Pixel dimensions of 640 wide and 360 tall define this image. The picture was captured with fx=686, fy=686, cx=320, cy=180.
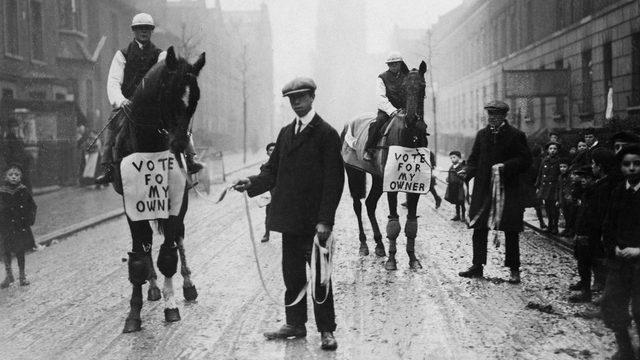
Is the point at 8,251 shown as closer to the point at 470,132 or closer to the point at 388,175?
the point at 388,175

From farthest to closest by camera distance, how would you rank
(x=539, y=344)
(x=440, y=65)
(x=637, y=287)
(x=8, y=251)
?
(x=440, y=65) → (x=8, y=251) → (x=539, y=344) → (x=637, y=287)

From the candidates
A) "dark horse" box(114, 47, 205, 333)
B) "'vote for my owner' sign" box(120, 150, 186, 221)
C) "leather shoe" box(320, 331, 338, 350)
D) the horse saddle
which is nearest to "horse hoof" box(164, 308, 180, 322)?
"dark horse" box(114, 47, 205, 333)

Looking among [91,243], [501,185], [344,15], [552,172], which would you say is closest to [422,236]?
[552,172]

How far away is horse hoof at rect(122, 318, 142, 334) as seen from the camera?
19.6 ft

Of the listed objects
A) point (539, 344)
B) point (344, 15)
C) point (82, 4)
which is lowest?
point (539, 344)

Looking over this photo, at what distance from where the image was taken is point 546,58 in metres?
30.7

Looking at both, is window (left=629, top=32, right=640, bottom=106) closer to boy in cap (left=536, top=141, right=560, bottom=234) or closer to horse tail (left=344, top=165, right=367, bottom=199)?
boy in cap (left=536, top=141, right=560, bottom=234)

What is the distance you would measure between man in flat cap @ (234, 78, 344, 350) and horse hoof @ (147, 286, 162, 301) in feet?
6.90

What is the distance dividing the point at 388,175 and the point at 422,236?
2975 mm

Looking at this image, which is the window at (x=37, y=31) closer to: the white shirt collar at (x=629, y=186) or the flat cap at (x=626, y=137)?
the flat cap at (x=626, y=137)

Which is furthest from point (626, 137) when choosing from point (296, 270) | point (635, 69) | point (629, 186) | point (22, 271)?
point (635, 69)

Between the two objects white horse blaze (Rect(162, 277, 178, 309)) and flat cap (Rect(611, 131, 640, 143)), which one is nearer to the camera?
flat cap (Rect(611, 131, 640, 143))

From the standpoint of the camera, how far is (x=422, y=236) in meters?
11.3

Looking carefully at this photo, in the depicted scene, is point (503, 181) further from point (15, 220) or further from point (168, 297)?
point (15, 220)
